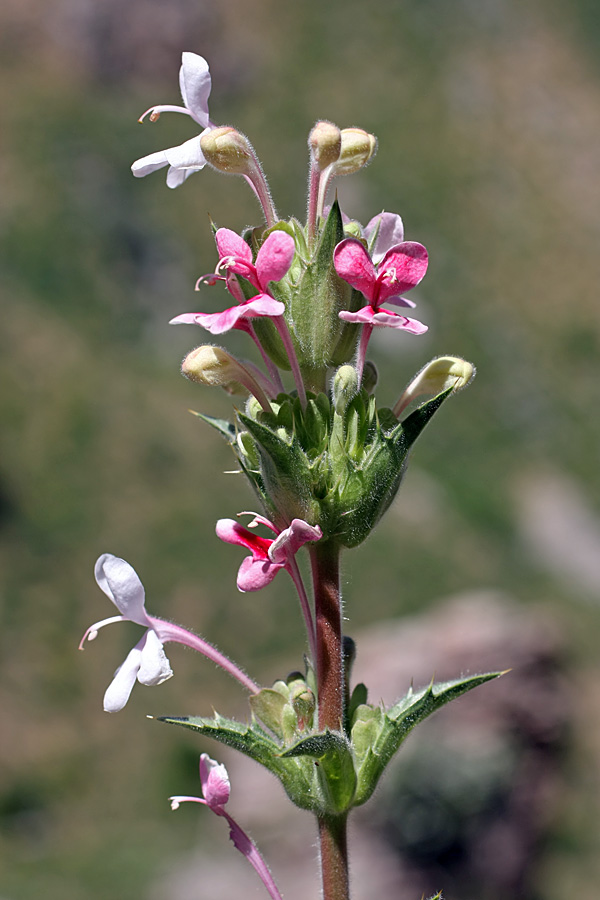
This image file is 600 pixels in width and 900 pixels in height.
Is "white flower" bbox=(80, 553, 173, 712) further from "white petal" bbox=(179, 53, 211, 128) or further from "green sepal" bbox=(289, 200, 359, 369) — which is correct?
Result: "white petal" bbox=(179, 53, 211, 128)

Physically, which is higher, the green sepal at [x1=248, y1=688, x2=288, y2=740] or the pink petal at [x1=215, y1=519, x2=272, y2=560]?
the pink petal at [x1=215, y1=519, x2=272, y2=560]

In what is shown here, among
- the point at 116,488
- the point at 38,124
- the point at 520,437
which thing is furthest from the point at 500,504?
the point at 38,124

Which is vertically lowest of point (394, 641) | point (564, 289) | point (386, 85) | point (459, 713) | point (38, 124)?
point (459, 713)

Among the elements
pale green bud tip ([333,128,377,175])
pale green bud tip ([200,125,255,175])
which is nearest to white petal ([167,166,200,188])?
pale green bud tip ([200,125,255,175])

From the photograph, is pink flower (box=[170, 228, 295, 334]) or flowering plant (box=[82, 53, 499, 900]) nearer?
pink flower (box=[170, 228, 295, 334])

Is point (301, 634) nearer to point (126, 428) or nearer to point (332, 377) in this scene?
point (126, 428)

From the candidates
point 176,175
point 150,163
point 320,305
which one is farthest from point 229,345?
point 320,305
